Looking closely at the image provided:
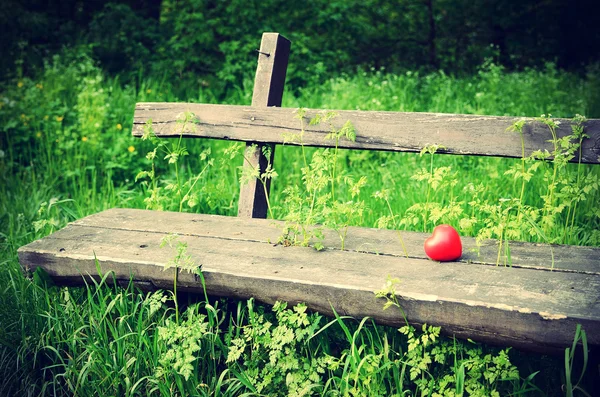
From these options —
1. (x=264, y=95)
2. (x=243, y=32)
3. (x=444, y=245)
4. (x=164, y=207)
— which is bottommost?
(x=164, y=207)

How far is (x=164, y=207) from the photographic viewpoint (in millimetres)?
3316

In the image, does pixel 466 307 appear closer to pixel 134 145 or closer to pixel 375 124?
pixel 375 124

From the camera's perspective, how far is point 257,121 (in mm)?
2637

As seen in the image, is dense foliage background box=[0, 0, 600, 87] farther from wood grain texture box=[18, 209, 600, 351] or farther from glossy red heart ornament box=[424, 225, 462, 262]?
glossy red heart ornament box=[424, 225, 462, 262]

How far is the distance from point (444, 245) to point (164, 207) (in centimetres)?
200

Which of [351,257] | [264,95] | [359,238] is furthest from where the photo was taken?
[264,95]

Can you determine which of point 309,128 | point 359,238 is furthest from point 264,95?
point 359,238

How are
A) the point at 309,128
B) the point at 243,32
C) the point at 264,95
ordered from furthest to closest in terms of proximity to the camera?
the point at 243,32 < the point at 264,95 < the point at 309,128

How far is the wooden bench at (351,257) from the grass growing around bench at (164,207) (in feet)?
0.44

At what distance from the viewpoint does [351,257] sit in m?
2.01

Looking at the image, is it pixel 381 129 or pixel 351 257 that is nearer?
pixel 351 257

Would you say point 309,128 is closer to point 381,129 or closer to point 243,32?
point 381,129

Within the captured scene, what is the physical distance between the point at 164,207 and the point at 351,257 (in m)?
1.70

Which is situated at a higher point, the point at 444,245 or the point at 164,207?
the point at 444,245
